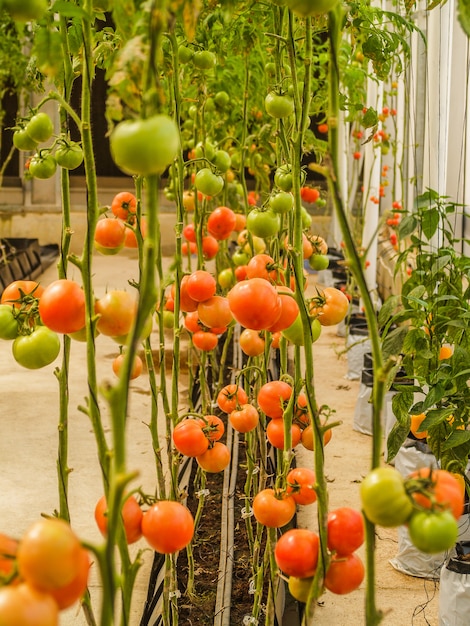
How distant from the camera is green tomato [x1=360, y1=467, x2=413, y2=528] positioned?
0.62 meters

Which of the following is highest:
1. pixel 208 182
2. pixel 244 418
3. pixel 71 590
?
pixel 208 182

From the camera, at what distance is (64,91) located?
1.10 meters

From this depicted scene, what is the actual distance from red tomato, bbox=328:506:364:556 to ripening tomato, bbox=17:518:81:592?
1.12 ft

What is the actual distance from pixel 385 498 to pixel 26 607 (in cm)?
28

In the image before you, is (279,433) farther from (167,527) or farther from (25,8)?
(25,8)

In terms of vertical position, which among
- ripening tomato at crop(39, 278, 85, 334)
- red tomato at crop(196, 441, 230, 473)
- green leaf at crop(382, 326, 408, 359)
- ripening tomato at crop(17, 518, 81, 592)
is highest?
ripening tomato at crop(39, 278, 85, 334)

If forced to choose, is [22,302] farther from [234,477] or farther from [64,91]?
[234,477]

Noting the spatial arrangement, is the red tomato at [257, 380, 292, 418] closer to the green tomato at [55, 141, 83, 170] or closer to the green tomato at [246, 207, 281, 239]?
the green tomato at [246, 207, 281, 239]

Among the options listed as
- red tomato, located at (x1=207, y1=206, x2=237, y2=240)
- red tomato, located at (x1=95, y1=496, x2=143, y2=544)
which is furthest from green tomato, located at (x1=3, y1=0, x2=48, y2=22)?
red tomato, located at (x1=207, y1=206, x2=237, y2=240)

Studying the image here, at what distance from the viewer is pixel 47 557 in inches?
20.7

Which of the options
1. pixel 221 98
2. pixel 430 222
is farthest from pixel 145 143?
pixel 221 98

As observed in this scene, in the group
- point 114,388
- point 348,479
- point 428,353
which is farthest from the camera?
point 348,479

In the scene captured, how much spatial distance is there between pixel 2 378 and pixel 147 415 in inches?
36.0

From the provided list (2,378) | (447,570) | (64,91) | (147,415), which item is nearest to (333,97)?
(64,91)
